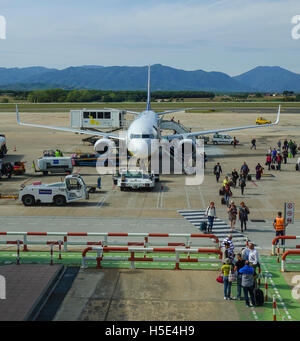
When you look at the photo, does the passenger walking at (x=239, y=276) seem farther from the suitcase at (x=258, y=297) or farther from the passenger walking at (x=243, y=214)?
the passenger walking at (x=243, y=214)

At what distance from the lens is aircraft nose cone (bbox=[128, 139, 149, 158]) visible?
41188 millimetres

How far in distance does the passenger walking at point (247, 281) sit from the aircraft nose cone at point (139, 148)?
86.4 ft

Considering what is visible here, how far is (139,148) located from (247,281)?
26.9m

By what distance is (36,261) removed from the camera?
20.1 m

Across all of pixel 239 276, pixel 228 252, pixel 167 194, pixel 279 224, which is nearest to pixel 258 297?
pixel 239 276

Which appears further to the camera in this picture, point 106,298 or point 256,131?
point 256,131

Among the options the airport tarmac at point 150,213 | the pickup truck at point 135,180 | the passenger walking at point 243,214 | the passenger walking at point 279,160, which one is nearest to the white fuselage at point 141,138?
the airport tarmac at point 150,213

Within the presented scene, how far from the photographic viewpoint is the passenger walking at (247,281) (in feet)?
50.4

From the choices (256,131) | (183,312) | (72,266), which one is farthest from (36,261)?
(256,131)

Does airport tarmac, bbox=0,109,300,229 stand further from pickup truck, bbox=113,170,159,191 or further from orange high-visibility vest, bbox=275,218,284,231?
orange high-visibility vest, bbox=275,218,284,231

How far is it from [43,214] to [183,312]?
16650 mm

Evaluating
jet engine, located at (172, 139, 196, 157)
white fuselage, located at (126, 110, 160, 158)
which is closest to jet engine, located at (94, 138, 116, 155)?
jet engine, located at (172, 139, 196, 157)

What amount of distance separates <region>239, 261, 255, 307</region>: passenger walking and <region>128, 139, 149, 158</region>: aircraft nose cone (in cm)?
2634
